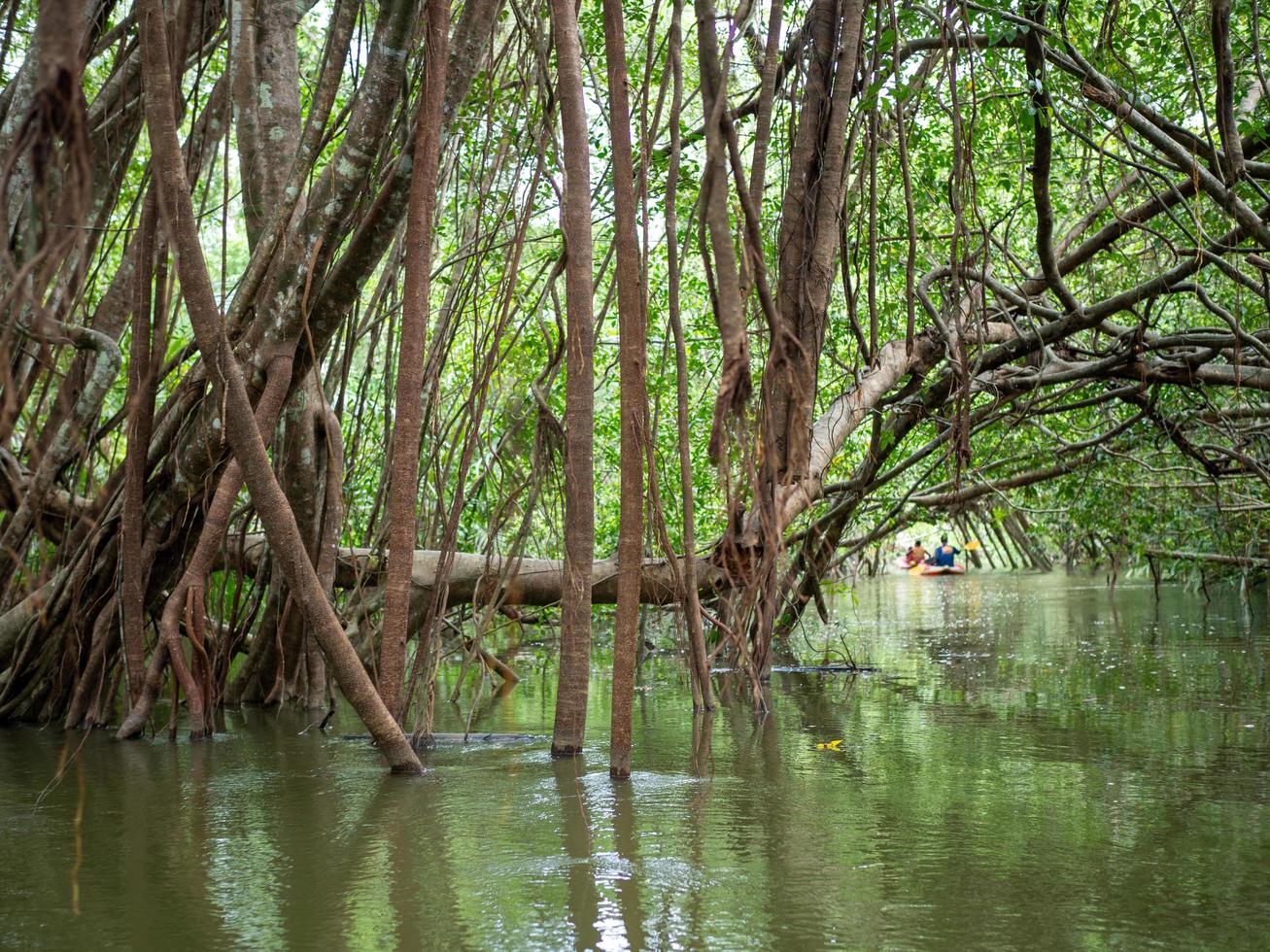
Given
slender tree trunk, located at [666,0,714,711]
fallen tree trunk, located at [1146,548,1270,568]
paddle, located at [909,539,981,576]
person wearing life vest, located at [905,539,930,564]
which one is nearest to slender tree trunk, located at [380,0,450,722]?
slender tree trunk, located at [666,0,714,711]

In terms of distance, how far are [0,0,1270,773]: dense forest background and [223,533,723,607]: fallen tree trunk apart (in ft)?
Result: 0.08

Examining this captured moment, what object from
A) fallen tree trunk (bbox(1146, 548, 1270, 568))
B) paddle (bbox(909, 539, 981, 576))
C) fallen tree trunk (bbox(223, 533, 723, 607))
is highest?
paddle (bbox(909, 539, 981, 576))

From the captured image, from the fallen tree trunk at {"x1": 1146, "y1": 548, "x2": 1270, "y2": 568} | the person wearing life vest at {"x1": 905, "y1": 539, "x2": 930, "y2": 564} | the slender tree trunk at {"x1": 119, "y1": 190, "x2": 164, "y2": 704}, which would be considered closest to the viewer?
the slender tree trunk at {"x1": 119, "y1": 190, "x2": 164, "y2": 704}

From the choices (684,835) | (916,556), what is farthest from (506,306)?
(916,556)

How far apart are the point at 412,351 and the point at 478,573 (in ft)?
8.08

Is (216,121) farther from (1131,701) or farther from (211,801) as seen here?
(1131,701)

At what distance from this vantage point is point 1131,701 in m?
5.60

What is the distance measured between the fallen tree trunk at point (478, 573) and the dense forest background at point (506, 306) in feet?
0.08

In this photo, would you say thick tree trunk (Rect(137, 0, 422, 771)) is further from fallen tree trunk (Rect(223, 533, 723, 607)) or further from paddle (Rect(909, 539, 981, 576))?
paddle (Rect(909, 539, 981, 576))

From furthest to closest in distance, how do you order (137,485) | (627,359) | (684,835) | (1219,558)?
(1219,558), (137,485), (627,359), (684,835)

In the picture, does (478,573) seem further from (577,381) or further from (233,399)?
(233,399)

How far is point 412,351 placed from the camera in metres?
3.78

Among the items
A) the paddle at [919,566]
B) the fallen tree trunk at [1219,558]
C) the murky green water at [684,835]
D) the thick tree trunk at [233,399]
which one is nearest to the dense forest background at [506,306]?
the thick tree trunk at [233,399]

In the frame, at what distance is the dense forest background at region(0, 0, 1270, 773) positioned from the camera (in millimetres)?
3172
